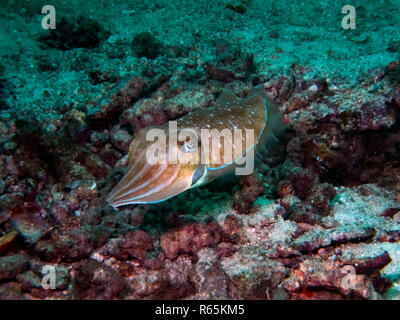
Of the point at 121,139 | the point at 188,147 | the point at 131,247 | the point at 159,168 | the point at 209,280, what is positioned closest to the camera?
the point at 159,168

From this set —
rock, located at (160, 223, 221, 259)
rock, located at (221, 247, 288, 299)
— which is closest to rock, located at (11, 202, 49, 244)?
rock, located at (160, 223, 221, 259)

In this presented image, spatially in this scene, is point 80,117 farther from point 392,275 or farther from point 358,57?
point 358,57

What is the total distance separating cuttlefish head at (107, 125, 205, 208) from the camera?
2.37m

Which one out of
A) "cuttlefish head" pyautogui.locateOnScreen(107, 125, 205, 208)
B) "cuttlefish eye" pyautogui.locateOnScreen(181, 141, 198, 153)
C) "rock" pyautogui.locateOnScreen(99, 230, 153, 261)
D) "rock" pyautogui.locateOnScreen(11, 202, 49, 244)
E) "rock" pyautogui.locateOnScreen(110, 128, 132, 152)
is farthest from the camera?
"rock" pyautogui.locateOnScreen(110, 128, 132, 152)

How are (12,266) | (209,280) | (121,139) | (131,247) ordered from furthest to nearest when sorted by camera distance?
(121,139) < (131,247) < (209,280) < (12,266)

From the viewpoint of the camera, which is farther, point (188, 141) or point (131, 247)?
point (131, 247)

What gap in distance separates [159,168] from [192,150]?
16.0 inches

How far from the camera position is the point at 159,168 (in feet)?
8.29

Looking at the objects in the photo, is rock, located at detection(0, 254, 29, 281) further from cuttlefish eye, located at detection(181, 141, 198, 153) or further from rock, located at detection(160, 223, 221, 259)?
cuttlefish eye, located at detection(181, 141, 198, 153)

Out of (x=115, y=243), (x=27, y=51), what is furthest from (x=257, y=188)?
(x=27, y=51)

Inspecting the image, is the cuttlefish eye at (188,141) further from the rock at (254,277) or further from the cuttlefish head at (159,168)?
the rock at (254,277)

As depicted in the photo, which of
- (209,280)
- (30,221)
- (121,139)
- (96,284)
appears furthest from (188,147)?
(121,139)

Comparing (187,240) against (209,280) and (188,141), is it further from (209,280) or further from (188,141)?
(188,141)

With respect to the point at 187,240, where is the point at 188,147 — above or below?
above
